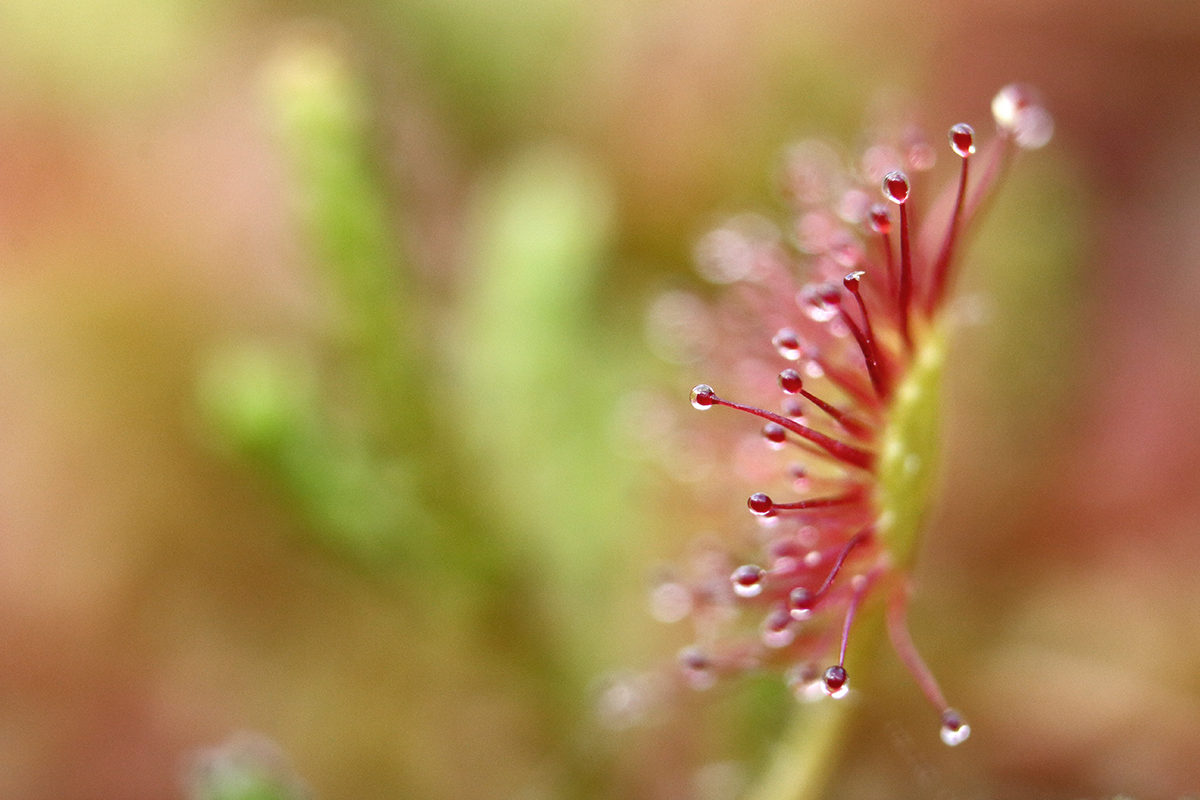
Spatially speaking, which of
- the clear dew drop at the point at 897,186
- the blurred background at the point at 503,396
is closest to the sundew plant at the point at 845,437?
the clear dew drop at the point at 897,186

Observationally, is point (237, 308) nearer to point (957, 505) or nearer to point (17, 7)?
point (17, 7)

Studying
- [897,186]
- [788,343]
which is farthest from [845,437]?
[897,186]

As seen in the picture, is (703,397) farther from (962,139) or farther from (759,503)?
(962,139)

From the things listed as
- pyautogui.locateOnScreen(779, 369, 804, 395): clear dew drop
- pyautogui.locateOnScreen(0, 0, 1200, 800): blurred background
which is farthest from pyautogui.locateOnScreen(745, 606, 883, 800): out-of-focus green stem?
pyautogui.locateOnScreen(779, 369, 804, 395): clear dew drop

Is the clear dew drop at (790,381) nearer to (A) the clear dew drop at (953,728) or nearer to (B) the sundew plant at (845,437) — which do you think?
(B) the sundew plant at (845,437)

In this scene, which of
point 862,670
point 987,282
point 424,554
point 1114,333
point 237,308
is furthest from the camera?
point 237,308

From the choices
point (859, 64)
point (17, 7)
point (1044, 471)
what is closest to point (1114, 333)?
point (1044, 471)

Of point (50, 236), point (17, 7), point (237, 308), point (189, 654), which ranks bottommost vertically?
point (189, 654)
